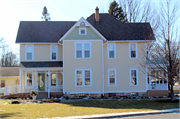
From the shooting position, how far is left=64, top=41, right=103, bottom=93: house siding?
21.6 m

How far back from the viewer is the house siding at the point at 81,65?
21.6 meters

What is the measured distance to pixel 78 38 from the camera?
21.8 meters

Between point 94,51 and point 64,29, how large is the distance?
18.8 feet

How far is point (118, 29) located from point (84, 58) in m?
5.83

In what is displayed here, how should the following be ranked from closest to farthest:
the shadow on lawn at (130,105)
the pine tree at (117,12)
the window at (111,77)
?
the shadow on lawn at (130,105) < the window at (111,77) < the pine tree at (117,12)

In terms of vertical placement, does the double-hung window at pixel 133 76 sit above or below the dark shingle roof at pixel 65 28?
below

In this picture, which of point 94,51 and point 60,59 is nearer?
point 94,51

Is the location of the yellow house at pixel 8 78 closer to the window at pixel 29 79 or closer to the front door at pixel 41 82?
the window at pixel 29 79

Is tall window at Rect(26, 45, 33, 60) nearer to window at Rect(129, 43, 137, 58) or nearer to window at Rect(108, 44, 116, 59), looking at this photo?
window at Rect(108, 44, 116, 59)

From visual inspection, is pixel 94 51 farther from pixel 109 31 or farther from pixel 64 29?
pixel 64 29

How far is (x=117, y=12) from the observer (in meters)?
39.4

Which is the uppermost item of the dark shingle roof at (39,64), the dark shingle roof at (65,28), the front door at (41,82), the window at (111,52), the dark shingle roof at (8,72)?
the dark shingle roof at (65,28)

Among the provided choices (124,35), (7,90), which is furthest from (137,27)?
(7,90)

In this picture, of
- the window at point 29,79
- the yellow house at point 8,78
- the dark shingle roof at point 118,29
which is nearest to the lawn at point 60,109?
the window at point 29,79
